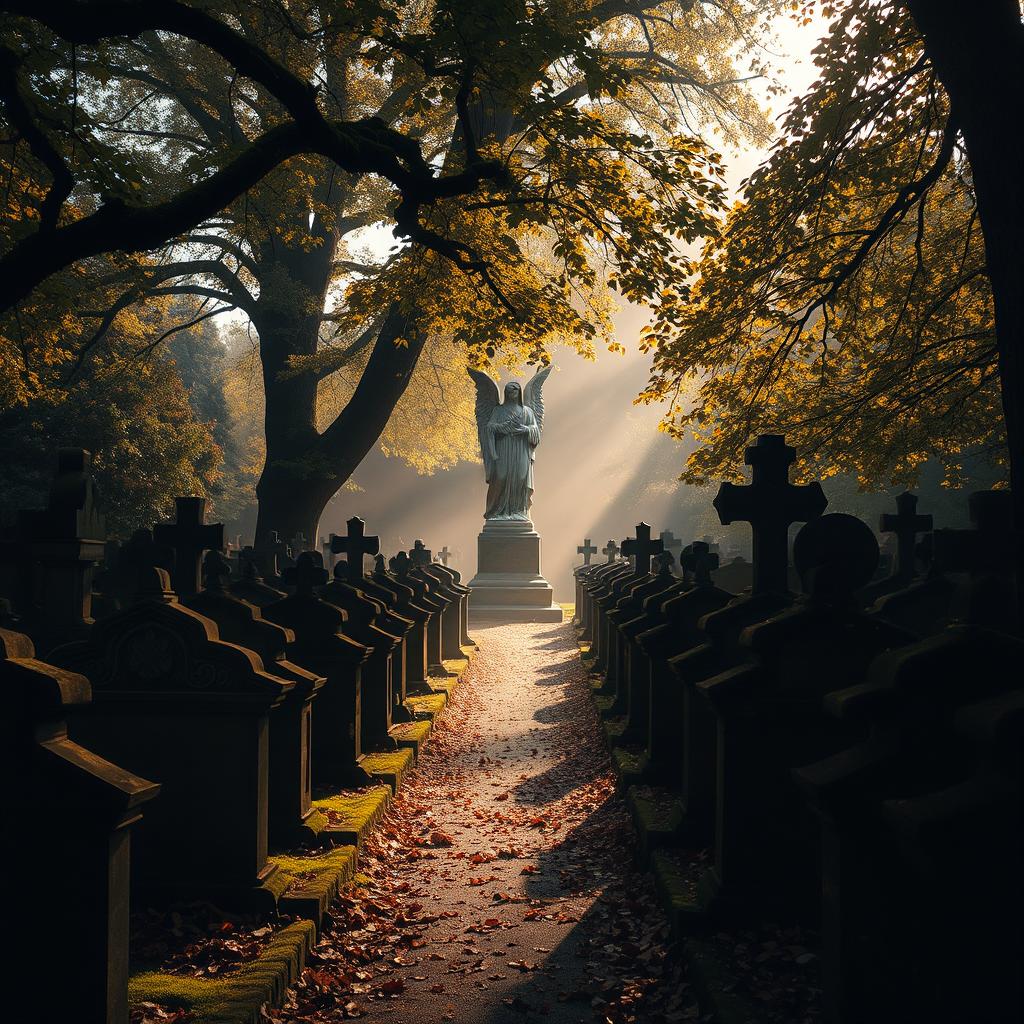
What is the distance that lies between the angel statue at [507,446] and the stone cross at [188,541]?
2018cm

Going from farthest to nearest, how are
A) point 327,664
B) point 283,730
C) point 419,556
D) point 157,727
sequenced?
1. point 419,556
2. point 327,664
3. point 283,730
4. point 157,727

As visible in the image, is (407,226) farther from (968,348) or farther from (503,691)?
(503,691)

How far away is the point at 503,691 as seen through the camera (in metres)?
13.4

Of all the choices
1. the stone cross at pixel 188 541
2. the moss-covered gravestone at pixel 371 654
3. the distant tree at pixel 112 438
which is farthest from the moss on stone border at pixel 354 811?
the distant tree at pixel 112 438

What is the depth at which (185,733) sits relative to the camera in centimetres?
482

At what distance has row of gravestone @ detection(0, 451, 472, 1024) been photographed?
115 inches

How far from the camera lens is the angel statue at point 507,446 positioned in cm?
2669

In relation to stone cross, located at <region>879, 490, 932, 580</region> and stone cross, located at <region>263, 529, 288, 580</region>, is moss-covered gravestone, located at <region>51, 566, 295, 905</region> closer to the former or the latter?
stone cross, located at <region>879, 490, 932, 580</region>

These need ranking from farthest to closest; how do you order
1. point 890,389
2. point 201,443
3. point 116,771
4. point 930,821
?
1. point 201,443
2. point 890,389
3. point 116,771
4. point 930,821

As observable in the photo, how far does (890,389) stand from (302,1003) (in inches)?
351

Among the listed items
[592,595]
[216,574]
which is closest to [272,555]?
[216,574]

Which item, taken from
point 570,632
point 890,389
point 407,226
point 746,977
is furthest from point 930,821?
point 570,632

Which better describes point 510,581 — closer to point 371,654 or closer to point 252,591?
point 252,591

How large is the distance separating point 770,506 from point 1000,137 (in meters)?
2.20
